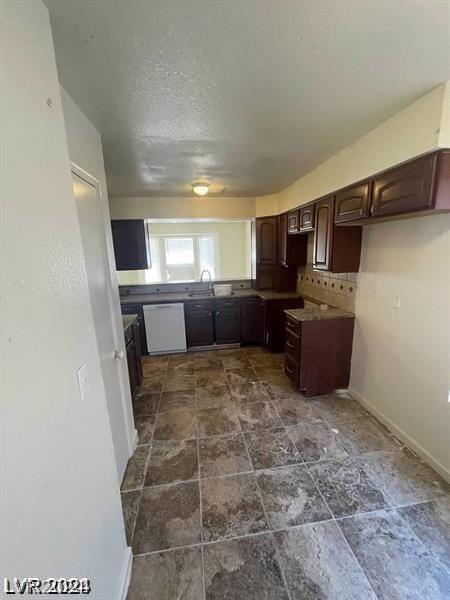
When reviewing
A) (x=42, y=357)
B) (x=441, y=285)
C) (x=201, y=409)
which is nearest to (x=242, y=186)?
(x=441, y=285)

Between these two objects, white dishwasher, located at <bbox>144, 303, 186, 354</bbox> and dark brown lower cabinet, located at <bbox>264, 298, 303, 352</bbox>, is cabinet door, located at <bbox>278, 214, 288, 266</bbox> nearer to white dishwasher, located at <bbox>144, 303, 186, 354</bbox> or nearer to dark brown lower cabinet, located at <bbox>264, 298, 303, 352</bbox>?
dark brown lower cabinet, located at <bbox>264, 298, 303, 352</bbox>

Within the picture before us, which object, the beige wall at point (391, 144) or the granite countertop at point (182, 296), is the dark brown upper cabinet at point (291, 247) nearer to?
the granite countertop at point (182, 296)

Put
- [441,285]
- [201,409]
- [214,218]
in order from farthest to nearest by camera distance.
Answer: [214,218] < [201,409] < [441,285]

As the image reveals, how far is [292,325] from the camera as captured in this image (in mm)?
2857

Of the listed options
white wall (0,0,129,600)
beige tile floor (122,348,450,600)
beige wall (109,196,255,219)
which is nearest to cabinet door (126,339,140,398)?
beige tile floor (122,348,450,600)

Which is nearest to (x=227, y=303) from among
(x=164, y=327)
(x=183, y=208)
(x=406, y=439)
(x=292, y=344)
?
(x=164, y=327)

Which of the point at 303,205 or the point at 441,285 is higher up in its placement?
the point at 303,205

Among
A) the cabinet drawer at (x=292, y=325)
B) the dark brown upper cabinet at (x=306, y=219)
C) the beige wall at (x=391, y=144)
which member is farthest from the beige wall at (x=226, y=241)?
the beige wall at (x=391, y=144)

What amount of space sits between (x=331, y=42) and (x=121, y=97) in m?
1.07

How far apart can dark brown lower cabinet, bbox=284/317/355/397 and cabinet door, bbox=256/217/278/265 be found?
1552 mm

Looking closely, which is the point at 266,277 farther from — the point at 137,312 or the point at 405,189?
the point at 405,189

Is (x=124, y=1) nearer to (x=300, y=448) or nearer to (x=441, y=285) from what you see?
(x=441, y=285)

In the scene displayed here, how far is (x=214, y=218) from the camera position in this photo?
13.9ft

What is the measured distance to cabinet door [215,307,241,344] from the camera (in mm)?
4160
